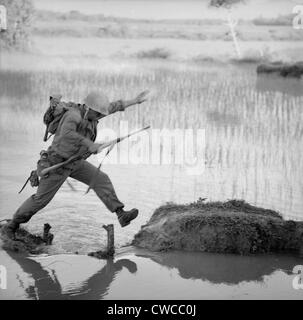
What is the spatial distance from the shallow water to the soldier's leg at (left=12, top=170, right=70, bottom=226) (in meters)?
0.26

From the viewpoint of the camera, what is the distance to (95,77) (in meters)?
7.92

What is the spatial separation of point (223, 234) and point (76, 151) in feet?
3.58

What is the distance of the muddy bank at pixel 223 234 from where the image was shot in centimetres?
480

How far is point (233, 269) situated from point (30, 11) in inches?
176

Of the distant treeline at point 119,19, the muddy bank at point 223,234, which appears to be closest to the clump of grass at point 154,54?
the distant treeline at point 119,19

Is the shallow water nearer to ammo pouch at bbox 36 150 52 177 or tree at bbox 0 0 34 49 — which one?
ammo pouch at bbox 36 150 52 177

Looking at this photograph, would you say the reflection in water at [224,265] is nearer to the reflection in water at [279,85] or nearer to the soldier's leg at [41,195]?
the soldier's leg at [41,195]

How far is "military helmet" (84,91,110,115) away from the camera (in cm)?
456

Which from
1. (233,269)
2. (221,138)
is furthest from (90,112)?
(221,138)

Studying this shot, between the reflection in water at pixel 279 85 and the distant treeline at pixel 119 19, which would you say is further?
the reflection in water at pixel 279 85

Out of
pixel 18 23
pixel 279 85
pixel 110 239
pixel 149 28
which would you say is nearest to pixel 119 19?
pixel 149 28

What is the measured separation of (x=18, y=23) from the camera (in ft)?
26.5

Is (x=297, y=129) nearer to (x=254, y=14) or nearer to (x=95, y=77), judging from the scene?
(x=254, y=14)

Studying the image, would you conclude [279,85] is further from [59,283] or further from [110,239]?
[59,283]
